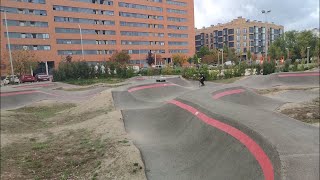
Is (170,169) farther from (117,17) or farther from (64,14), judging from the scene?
(117,17)

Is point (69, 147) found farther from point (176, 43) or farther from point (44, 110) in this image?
point (176, 43)

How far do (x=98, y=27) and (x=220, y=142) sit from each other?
77992mm

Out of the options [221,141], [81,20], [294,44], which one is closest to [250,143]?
[221,141]

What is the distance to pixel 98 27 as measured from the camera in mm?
82000

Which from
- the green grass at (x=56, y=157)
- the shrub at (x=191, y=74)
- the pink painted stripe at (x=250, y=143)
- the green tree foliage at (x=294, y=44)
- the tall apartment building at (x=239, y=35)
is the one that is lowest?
the green grass at (x=56, y=157)

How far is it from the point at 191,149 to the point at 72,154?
505cm

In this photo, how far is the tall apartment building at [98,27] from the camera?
67.8m

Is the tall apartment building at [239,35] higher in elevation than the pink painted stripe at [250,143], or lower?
higher

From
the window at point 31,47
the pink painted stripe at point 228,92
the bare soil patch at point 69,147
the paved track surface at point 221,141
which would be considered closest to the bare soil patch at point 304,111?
the paved track surface at point 221,141

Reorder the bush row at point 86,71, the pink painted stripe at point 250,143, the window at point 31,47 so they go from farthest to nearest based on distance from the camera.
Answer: the window at point 31,47, the bush row at point 86,71, the pink painted stripe at point 250,143

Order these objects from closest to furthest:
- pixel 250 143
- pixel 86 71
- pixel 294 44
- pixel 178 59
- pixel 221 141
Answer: pixel 250 143
pixel 221 141
pixel 86 71
pixel 178 59
pixel 294 44

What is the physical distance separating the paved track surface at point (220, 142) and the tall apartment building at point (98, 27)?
187ft

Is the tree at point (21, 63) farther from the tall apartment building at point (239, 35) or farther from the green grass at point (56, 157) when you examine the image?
the tall apartment building at point (239, 35)

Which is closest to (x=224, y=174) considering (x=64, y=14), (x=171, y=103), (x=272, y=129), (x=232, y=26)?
(x=272, y=129)
